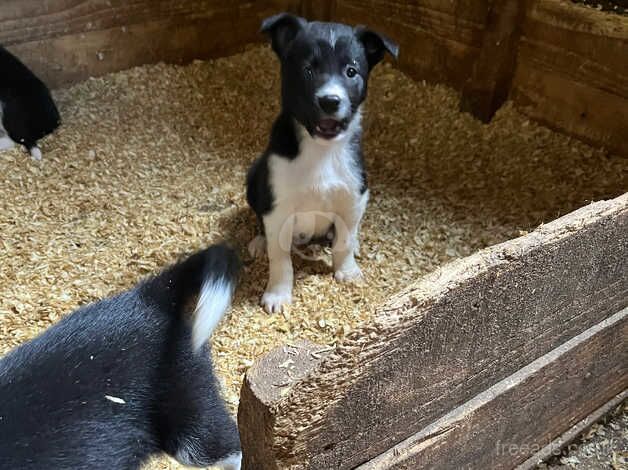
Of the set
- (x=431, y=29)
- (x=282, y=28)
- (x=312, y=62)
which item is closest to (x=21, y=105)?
(x=282, y=28)

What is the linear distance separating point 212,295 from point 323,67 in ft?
2.83

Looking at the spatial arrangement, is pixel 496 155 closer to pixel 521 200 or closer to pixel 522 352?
pixel 521 200

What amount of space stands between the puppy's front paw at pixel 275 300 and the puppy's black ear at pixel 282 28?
0.88m

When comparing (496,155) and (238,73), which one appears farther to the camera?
(238,73)

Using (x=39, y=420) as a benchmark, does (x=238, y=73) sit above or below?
below

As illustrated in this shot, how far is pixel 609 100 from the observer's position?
Answer: 274cm

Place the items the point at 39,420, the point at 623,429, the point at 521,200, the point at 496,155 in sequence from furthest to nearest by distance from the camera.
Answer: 1. the point at 496,155
2. the point at 521,200
3. the point at 623,429
4. the point at 39,420

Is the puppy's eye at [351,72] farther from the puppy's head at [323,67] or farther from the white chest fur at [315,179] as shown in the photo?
the white chest fur at [315,179]

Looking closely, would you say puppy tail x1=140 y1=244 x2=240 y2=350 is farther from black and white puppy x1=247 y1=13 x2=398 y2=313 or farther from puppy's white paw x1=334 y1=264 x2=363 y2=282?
puppy's white paw x1=334 y1=264 x2=363 y2=282

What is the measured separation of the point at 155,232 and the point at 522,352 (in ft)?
5.41

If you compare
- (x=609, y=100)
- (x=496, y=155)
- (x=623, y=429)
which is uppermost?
(x=609, y=100)

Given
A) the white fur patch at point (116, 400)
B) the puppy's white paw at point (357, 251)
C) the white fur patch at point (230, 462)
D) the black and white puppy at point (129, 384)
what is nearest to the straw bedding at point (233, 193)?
the puppy's white paw at point (357, 251)

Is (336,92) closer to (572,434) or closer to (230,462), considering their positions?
(230,462)

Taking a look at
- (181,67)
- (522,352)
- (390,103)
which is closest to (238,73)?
(181,67)
